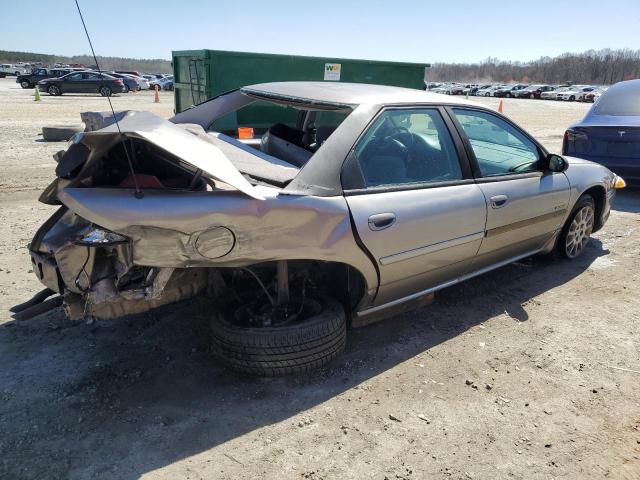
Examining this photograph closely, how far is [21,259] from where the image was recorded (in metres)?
4.37

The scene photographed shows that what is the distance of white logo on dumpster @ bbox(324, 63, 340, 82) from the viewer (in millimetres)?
9009

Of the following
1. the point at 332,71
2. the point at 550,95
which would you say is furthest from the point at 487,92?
the point at 332,71

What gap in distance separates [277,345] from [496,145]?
240 cm

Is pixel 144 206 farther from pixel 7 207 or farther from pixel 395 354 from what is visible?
pixel 7 207

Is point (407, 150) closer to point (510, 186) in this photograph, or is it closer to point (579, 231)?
point (510, 186)

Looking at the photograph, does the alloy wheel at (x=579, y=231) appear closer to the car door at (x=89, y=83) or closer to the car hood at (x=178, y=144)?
the car hood at (x=178, y=144)

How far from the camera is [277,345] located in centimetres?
276

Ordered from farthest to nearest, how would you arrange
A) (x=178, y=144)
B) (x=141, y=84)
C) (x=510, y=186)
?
(x=141, y=84) → (x=510, y=186) → (x=178, y=144)

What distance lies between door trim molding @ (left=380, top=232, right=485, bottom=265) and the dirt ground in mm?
649

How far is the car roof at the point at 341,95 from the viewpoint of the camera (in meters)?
3.12

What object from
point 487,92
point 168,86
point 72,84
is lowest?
point 487,92

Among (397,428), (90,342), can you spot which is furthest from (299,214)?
(90,342)

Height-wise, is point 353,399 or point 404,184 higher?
point 404,184

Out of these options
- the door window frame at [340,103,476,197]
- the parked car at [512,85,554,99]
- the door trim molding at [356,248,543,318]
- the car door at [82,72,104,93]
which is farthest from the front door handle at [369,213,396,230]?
the parked car at [512,85,554,99]
